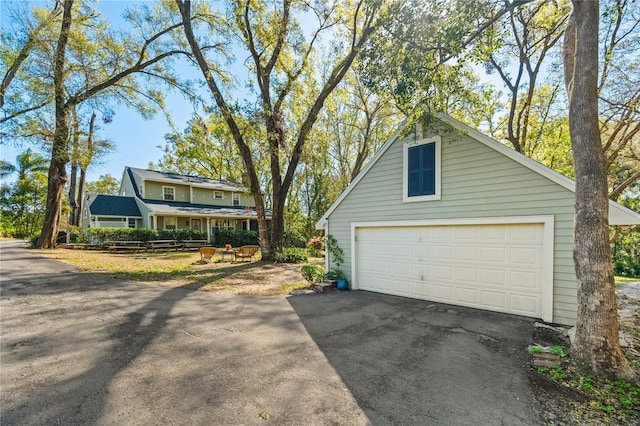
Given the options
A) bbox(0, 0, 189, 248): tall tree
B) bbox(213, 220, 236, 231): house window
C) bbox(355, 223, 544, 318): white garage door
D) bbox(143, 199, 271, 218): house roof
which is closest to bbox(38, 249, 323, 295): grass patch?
bbox(355, 223, 544, 318): white garage door

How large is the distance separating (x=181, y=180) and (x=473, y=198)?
83.9 ft

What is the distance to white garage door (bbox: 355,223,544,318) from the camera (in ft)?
19.8

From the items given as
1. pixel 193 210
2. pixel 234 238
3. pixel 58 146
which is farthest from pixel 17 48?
pixel 234 238

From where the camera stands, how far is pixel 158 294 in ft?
24.9

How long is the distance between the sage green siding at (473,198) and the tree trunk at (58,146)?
16555mm

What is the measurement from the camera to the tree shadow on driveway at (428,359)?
9.75 ft

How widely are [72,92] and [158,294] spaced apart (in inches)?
644

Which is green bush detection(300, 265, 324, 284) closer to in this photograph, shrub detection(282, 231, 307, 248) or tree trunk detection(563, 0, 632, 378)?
tree trunk detection(563, 0, 632, 378)

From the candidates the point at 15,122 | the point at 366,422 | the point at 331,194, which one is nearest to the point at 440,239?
the point at 366,422

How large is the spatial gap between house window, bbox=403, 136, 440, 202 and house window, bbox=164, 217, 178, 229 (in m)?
22.1

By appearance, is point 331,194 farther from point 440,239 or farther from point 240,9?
point 440,239

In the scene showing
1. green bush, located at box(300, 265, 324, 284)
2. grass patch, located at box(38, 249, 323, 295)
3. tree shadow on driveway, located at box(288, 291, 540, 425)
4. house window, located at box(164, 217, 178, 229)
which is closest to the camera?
tree shadow on driveway, located at box(288, 291, 540, 425)

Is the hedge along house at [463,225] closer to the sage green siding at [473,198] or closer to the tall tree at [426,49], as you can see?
the sage green siding at [473,198]

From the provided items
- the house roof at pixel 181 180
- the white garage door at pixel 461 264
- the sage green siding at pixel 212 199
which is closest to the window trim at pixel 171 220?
the sage green siding at pixel 212 199
